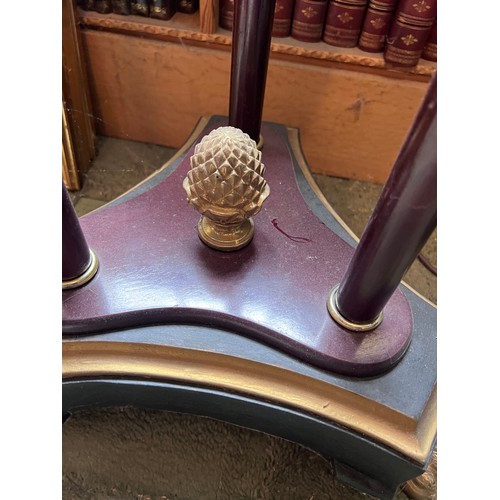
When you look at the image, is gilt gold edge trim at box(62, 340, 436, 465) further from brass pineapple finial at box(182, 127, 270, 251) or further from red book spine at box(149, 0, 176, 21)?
red book spine at box(149, 0, 176, 21)

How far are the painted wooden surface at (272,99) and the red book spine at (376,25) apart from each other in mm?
67

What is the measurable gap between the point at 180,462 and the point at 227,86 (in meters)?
0.80

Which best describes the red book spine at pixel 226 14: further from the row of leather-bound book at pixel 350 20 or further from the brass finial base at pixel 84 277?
the brass finial base at pixel 84 277

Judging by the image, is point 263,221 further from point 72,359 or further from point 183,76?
point 183,76

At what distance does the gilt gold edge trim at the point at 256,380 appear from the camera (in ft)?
2.01

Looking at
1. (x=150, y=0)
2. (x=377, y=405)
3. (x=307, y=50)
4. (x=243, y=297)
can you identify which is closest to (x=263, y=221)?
(x=243, y=297)

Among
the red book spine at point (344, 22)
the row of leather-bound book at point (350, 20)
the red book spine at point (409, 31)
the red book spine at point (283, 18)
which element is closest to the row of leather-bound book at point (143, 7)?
the row of leather-bound book at point (350, 20)

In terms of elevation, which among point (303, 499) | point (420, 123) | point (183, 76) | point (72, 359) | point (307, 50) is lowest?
point (303, 499)

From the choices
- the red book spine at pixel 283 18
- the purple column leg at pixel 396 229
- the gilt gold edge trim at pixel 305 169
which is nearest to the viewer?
the purple column leg at pixel 396 229

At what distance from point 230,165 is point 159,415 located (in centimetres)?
44

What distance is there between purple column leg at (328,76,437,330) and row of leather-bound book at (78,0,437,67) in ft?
1.89

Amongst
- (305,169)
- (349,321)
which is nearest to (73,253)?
(349,321)

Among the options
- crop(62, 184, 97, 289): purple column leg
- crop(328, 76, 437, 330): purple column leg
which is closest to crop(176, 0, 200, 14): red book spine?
crop(62, 184, 97, 289): purple column leg

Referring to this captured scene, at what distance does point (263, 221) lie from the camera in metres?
0.80
